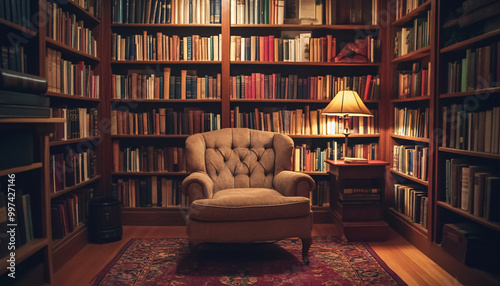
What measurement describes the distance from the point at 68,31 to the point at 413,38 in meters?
2.81

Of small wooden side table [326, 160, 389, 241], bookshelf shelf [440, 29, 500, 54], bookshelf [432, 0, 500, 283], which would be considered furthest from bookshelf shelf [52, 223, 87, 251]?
bookshelf shelf [440, 29, 500, 54]

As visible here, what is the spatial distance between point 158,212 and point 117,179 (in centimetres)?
57

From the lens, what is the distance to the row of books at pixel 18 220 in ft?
6.61

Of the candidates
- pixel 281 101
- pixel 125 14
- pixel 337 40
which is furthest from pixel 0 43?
pixel 337 40

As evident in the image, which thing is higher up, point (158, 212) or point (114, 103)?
point (114, 103)

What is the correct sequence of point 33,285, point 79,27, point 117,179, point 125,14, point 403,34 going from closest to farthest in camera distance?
point 33,285, point 79,27, point 403,34, point 125,14, point 117,179

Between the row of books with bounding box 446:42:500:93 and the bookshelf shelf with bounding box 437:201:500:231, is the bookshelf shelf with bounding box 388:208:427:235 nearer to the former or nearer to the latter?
the bookshelf shelf with bounding box 437:201:500:231

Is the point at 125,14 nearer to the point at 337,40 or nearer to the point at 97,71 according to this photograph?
the point at 97,71

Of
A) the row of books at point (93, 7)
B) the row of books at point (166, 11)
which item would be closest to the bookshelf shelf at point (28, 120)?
the row of books at point (93, 7)

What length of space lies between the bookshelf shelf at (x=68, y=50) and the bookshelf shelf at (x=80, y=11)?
353 mm

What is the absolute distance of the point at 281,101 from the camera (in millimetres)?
3807

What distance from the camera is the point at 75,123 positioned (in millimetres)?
3172

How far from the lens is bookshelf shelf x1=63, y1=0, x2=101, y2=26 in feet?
10.2

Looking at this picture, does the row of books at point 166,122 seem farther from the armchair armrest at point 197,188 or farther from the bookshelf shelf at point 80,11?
the armchair armrest at point 197,188
